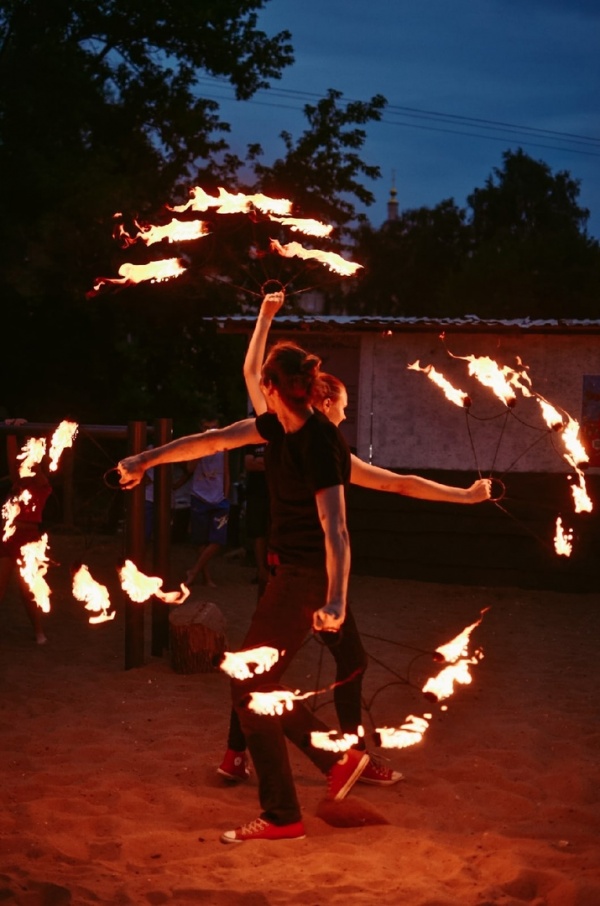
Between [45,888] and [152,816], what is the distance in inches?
39.2

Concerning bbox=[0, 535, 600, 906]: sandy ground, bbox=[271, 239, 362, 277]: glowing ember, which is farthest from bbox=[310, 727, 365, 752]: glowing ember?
bbox=[271, 239, 362, 277]: glowing ember

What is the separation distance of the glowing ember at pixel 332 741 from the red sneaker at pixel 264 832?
14.5 inches

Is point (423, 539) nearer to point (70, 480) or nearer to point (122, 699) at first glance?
point (70, 480)

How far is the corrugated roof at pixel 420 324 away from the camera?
1188 centimetres

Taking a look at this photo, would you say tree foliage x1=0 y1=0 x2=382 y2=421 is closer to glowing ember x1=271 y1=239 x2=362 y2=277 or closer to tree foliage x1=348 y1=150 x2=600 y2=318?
glowing ember x1=271 y1=239 x2=362 y2=277

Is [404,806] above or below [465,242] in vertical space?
below

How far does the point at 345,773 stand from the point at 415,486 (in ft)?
4.35

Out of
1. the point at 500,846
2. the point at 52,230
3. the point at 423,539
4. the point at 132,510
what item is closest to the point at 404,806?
the point at 500,846

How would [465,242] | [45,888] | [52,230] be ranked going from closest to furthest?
[45,888]
[52,230]
[465,242]

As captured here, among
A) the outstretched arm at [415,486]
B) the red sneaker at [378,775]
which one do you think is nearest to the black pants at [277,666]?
the outstretched arm at [415,486]

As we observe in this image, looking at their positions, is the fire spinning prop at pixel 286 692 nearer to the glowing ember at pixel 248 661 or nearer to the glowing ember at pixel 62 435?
the glowing ember at pixel 248 661

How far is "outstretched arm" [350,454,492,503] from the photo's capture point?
15.3 ft

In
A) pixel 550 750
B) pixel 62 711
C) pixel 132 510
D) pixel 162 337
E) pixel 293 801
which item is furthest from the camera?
pixel 162 337

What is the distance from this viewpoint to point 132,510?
7.69m
